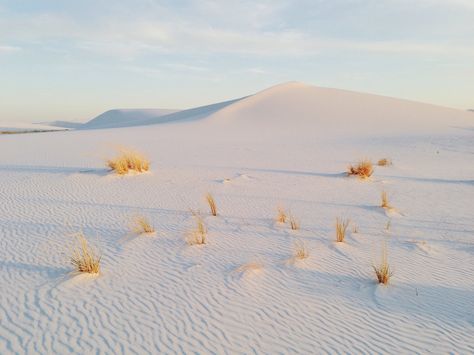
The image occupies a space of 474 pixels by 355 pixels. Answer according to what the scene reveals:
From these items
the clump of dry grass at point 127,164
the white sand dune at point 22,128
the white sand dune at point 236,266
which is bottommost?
the white sand dune at point 236,266

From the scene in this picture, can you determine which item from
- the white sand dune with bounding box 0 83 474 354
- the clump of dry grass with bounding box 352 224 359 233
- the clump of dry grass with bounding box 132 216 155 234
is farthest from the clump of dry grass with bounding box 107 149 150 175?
the clump of dry grass with bounding box 352 224 359 233

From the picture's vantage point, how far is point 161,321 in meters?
3.02

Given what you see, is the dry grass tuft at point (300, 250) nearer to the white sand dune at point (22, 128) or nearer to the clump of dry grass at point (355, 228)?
the clump of dry grass at point (355, 228)

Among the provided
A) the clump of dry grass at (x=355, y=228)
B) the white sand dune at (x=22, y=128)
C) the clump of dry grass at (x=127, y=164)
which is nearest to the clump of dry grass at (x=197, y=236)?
the clump of dry grass at (x=355, y=228)

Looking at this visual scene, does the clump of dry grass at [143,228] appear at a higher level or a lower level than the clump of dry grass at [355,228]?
higher

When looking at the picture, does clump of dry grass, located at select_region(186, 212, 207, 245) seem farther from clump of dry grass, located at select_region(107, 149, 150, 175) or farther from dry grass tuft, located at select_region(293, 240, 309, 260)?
clump of dry grass, located at select_region(107, 149, 150, 175)

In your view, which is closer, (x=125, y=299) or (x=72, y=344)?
(x=72, y=344)

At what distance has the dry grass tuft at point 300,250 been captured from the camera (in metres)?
4.27

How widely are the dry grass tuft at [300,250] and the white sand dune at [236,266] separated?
91 mm

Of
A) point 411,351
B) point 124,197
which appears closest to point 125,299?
point 411,351

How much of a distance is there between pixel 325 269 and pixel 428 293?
41.1 inches

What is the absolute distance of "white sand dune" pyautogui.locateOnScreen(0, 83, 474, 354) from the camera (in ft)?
9.43

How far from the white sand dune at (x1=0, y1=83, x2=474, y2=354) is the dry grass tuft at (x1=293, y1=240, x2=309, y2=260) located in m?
0.09

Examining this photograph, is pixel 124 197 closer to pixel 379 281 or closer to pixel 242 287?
pixel 242 287
